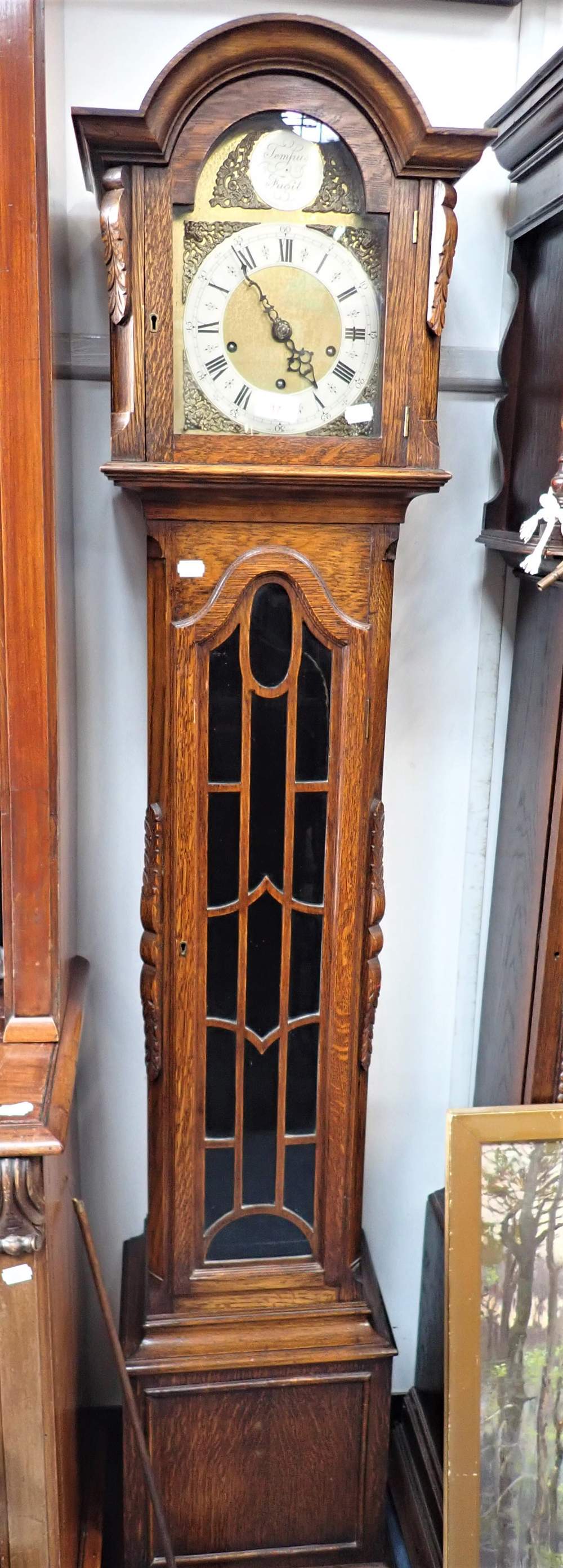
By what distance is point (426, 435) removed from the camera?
1479mm

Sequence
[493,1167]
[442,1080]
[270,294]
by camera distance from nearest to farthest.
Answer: [270,294] → [493,1167] → [442,1080]

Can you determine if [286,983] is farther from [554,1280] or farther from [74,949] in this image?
[554,1280]

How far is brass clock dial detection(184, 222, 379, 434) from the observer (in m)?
1.43

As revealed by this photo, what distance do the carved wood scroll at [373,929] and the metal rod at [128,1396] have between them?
444mm

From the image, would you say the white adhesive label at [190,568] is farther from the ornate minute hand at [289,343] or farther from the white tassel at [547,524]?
the white tassel at [547,524]

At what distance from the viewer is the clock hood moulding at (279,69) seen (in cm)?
133

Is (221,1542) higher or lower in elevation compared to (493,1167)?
lower

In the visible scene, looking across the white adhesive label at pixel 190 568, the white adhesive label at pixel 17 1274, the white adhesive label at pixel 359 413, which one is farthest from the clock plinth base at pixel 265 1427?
the white adhesive label at pixel 359 413

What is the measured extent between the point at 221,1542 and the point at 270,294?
5.86 feet

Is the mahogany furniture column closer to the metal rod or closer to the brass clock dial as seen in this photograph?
the metal rod

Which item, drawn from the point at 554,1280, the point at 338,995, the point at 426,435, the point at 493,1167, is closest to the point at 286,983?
the point at 338,995

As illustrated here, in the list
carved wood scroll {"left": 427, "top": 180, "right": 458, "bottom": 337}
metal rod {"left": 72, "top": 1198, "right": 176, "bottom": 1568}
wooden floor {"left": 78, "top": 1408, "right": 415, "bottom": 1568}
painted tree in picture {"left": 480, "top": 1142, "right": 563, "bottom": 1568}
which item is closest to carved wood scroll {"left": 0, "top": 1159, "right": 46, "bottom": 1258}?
metal rod {"left": 72, "top": 1198, "right": 176, "bottom": 1568}

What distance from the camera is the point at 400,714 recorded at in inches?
76.1

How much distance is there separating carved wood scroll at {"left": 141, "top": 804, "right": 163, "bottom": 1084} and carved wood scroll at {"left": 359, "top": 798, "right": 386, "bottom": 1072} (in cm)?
29
